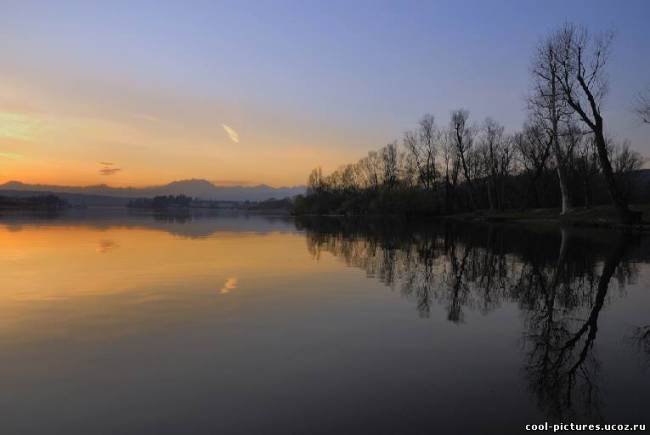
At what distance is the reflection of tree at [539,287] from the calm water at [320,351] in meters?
0.05

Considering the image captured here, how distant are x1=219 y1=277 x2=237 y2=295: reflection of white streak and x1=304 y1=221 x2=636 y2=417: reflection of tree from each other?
4.09m

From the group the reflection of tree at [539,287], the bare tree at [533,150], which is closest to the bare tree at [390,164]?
the bare tree at [533,150]

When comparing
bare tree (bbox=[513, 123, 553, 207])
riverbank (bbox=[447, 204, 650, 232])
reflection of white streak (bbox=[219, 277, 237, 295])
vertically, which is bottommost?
reflection of white streak (bbox=[219, 277, 237, 295])

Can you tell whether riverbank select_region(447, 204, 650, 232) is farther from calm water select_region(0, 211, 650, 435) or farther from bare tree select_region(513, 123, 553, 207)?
calm water select_region(0, 211, 650, 435)

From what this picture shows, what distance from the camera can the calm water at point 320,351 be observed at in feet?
14.9

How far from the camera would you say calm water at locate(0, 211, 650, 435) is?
4539 millimetres

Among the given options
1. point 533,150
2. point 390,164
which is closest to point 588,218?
point 533,150

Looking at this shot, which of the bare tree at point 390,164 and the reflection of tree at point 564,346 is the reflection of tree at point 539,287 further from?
the bare tree at point 390,164

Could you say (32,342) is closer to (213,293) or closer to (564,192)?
(213,293)

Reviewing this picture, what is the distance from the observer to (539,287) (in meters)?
11.4

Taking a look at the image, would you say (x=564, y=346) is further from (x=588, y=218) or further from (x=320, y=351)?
(x=588, y=218)

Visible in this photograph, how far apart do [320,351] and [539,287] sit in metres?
7.16

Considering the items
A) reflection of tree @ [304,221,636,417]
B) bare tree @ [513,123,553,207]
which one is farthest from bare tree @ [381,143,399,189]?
reflection of tree @ [304,221,636,417]

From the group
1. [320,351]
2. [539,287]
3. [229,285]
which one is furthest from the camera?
[229,285]
